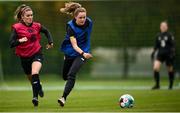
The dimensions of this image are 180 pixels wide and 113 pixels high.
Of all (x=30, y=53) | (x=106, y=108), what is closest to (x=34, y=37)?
(x=30, y=53)

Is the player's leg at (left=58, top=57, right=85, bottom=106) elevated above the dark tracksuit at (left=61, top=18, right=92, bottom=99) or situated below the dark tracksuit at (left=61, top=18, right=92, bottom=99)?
below

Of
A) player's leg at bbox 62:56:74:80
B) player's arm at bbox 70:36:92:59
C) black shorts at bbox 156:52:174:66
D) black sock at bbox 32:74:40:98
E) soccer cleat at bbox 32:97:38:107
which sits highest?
player's arm at bbox 70:36:92:59

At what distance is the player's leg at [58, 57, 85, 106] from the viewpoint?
12061mm

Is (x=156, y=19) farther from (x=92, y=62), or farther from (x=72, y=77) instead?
(x=72, y=77)

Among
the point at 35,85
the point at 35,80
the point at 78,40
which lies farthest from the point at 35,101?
the point at 78,40

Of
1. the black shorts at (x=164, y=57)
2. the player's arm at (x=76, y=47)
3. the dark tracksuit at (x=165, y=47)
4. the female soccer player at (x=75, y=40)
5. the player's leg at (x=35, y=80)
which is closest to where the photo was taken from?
the player's arm at (x=76, y=47)

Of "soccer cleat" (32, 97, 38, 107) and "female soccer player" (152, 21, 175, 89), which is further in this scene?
"female soccer player" (152, 21, 175, 89)

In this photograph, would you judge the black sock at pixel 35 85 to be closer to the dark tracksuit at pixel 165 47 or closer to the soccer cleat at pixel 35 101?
the soccer cleat at pixel 35 101

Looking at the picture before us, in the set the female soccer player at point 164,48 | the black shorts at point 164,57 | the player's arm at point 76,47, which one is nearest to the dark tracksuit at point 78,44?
the player's arm at point 76,47

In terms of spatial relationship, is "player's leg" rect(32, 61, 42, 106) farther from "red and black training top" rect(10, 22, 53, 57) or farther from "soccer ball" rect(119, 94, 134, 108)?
"soccer ball" rect(119, 94, 134, 108)

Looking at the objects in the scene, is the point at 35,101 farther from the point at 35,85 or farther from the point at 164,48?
the point at 164,48

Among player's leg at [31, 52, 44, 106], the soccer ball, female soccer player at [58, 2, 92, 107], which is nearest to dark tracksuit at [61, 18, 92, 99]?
female soccer player at [58, 2, 92, 107]

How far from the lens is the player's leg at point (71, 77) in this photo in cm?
1206

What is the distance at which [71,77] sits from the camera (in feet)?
39.9
